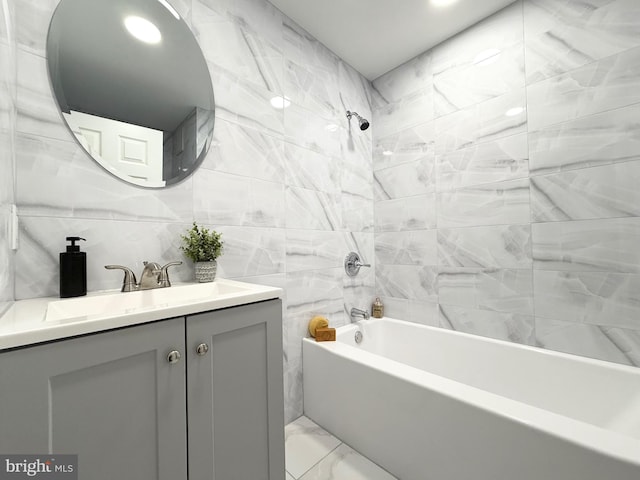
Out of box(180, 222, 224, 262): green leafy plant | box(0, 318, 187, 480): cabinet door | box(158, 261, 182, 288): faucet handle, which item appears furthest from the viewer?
box(180, 222, 224, 262): green leafy plant

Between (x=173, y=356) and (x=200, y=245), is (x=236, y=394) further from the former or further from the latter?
(x=200, y=245)

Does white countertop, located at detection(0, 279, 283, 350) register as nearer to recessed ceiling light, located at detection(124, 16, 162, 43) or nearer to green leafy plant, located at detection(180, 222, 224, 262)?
green leafy plant, located at detection(180, 222, 224, 262)

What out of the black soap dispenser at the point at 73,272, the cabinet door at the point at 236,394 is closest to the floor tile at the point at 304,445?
the cabinet door at the point at 236,394

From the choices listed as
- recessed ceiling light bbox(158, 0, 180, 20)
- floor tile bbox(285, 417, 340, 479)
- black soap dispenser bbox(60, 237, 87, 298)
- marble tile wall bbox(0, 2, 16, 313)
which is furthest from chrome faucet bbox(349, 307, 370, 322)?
recessed ceiling light bbox(158, 0, 180, 20)

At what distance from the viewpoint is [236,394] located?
2.58ft

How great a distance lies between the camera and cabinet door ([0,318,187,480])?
0.48 metres

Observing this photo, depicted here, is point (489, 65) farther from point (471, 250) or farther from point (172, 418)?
point (172, 418)

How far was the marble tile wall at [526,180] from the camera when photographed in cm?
130

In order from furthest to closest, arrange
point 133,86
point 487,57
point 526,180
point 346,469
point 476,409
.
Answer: point 487,57
point 526,180
point 346,469
point 133,86
point 476,409

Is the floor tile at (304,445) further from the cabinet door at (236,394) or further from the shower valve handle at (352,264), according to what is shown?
the shower valve handle at (352,264)

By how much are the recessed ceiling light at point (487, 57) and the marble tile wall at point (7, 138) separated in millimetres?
2233

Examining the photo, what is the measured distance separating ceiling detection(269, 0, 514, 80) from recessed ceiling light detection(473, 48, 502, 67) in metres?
0.23

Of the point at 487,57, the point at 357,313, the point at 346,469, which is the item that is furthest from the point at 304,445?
the point at 487,57

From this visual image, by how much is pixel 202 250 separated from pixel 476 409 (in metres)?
1.29
